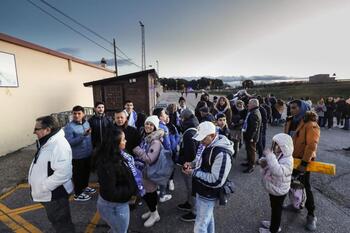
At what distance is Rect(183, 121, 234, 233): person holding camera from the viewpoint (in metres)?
2.32

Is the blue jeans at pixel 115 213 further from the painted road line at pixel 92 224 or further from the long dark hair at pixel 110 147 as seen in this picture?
the painted road line at pixel 92 224

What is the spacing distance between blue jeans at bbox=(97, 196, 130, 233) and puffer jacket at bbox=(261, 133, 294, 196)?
6.35ft

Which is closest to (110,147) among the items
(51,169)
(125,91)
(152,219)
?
(51,169)

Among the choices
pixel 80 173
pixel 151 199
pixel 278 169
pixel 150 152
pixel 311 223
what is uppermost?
pixel 150 152

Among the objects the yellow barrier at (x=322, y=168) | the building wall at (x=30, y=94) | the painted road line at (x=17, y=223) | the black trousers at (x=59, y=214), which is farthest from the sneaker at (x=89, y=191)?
the building wall at (x=30, y=94)

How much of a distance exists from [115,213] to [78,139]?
2.03m

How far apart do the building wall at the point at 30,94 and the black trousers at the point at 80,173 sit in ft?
16.7

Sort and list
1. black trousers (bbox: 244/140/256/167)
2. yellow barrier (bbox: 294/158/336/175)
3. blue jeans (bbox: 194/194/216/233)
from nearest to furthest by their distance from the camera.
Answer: blue jeans (bbox: 194/194/216/233) → yellow barrier (bbox: 294/158/336/175) → black trousers (bbox: 244/140/256/167)

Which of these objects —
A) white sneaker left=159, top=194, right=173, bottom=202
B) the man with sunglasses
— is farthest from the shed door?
the man with sunglasses

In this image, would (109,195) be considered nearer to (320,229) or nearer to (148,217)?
(148,217)

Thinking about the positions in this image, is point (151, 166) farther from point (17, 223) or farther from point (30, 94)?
point (30, 94)

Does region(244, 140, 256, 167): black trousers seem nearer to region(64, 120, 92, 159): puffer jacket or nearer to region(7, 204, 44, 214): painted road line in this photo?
region(64, 120, 92, 159): puffer jacket

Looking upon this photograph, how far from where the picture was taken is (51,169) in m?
2.39

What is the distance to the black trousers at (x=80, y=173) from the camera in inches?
162
